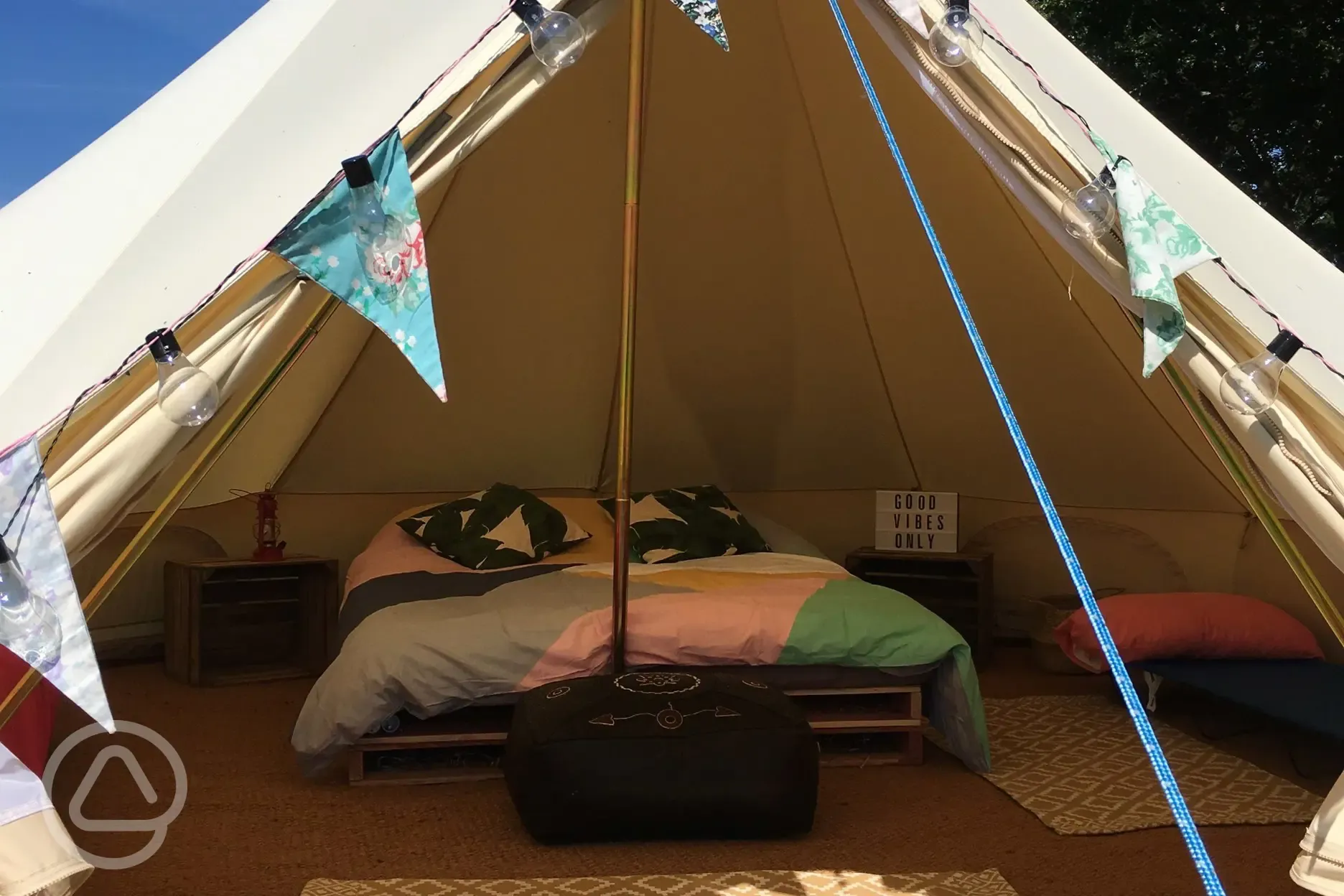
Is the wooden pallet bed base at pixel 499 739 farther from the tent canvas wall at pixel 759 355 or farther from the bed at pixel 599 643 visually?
the tent canvas wall at pixel 759 355

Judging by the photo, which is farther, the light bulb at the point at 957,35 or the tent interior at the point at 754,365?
the tent interior at the point at 754,365

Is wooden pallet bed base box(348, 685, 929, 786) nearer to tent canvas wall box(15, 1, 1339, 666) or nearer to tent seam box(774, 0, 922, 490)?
tent canvas wall box(15, 1, 1339, 666)

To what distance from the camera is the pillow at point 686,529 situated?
152 inches

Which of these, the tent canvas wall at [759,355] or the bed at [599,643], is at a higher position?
the tent canvas wall at [759,355]

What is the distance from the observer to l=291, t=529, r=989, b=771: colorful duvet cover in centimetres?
275

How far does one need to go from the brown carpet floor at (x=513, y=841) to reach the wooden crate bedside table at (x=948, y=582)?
1.32m

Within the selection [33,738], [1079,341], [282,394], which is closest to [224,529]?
[282,394]

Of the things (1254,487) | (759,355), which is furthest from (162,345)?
(759,355)

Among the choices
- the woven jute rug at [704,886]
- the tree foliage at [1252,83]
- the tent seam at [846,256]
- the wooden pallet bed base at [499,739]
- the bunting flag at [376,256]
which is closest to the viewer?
the bunting flag at [376,256]

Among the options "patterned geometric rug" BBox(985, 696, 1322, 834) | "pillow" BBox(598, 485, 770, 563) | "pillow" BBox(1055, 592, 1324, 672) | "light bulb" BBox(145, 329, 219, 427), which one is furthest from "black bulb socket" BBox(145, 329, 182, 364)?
"pillow" BBox(1055, 592, 1324, 672)

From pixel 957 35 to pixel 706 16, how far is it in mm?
770

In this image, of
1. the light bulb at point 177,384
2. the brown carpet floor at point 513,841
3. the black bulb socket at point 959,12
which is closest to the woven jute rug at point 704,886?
the brown carpet floor at point 513,841

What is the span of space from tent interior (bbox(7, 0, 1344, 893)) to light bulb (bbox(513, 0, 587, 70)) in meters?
1.40

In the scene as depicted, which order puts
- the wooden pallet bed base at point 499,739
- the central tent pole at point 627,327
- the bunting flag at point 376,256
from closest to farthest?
1. the bunting flag at point 376,256
2. the central tent pole at point 627,327
3. the wooden pallet bed base at point 499,739
